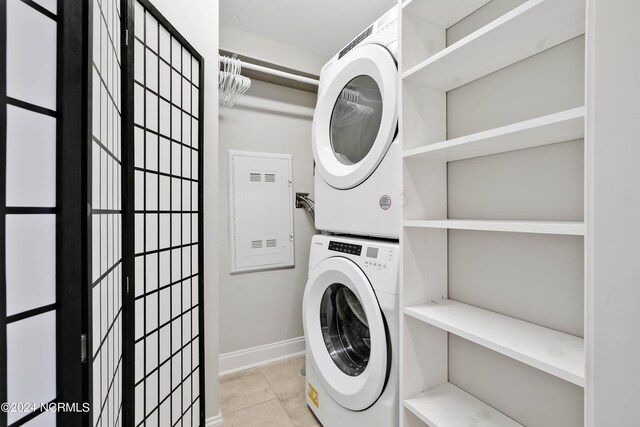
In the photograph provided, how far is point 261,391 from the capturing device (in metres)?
1.89

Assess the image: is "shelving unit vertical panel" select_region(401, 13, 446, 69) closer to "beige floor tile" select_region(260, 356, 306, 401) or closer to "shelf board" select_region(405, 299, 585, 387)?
"shelf board" select_region(405, 299, 585, 387)

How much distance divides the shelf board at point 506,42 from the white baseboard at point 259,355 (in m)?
2.13

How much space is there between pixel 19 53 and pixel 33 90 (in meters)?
0.06

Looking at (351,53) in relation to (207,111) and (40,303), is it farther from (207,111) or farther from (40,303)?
(40,303)

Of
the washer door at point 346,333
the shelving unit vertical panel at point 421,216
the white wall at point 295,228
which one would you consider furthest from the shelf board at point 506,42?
the white wall at point 295,228

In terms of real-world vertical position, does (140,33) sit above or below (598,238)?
above

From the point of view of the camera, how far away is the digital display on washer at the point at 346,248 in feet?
4.27

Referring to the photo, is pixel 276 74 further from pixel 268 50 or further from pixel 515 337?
pixel 515 337

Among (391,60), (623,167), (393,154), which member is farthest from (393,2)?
(623,167)

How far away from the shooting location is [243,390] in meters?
1.90

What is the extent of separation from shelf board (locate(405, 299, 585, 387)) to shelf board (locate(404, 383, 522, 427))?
1.09ft

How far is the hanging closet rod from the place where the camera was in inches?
79.4

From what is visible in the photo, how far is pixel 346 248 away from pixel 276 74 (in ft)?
4.80

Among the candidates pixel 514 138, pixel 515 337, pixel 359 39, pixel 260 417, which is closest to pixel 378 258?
pixel 515 337
